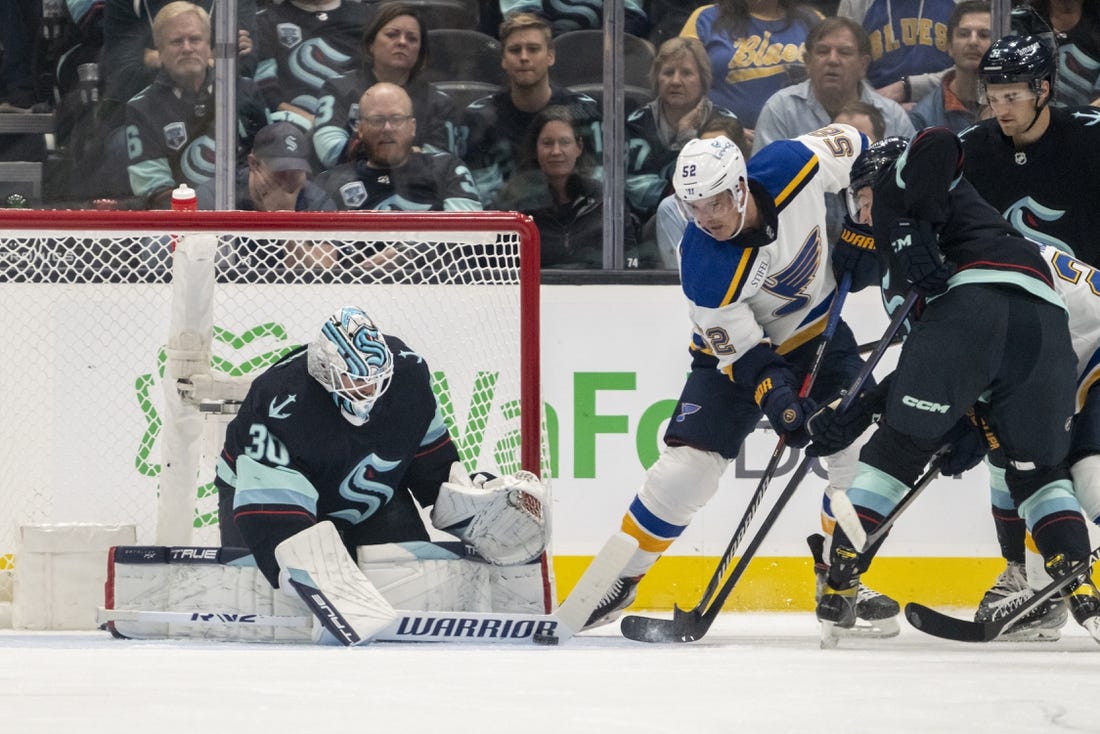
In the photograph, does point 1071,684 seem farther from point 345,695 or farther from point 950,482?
point 950,482

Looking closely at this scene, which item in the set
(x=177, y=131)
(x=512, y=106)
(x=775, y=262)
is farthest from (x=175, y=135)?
(x=775, y=262)

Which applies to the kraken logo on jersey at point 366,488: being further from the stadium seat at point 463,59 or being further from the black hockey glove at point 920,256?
the stadium seat at point 463,59

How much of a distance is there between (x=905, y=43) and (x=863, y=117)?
25 cm

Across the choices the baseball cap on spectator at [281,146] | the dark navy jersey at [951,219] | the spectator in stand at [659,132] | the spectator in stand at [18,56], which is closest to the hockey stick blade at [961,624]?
the dark navy jersey at [951,219]

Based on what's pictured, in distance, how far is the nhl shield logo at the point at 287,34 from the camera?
4.28 m

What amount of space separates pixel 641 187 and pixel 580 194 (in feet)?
0.54

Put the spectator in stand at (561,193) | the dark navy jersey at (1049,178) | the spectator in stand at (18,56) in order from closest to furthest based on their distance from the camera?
the dark navy jersey at (1049,178) → the spectator in stand at (561,193) → the spectator in stand at (18,56)

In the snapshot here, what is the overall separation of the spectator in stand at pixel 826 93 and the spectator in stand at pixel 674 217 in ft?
0.19

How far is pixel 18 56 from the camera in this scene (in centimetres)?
431

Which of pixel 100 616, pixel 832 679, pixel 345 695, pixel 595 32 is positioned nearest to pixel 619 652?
pixel 832 679

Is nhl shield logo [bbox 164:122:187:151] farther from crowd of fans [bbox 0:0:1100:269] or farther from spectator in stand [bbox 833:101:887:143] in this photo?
spectator in stand [bbox 833:101:887:143]

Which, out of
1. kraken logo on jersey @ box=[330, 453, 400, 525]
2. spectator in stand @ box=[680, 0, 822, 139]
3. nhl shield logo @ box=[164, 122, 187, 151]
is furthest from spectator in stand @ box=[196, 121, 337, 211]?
kraken logo on jersey @ box=[330, 453, 400, 525]

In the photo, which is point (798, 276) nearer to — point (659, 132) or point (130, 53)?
point (659, 132)

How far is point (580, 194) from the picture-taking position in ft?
13.9
